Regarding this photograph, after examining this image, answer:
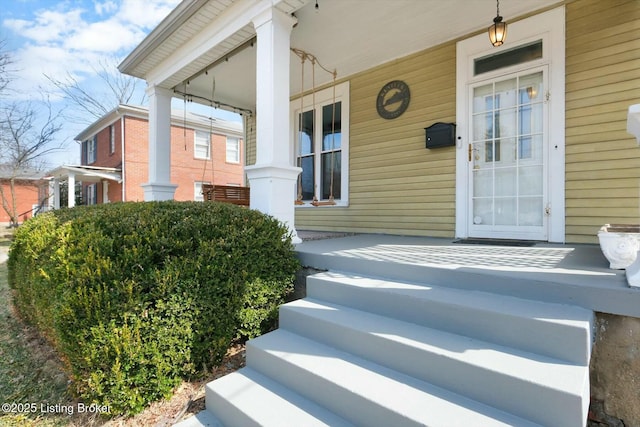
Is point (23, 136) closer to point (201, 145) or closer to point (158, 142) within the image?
point (201, 145)

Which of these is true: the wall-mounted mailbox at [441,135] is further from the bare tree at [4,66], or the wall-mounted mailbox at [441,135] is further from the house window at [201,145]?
the bare tree at [4,66]

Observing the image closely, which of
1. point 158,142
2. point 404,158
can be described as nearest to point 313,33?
point 404,158

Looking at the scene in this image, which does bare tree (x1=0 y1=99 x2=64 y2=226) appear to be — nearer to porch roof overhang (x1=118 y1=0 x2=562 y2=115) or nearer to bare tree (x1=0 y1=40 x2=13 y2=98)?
bare tree (x1=0 y1=40 x2=13 y2=98)

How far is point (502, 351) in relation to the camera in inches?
62.9

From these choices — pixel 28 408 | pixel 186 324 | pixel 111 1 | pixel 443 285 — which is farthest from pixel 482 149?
pixel 111 1

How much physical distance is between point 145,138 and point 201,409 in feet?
44.1

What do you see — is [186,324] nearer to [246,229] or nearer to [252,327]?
[252,327]

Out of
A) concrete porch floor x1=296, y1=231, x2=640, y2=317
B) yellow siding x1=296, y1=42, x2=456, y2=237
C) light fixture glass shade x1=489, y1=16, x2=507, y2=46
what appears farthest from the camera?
yellow siding x1=296, y1=42, x2=456, y2=237

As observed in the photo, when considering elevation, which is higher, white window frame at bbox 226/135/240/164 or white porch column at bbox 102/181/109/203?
white window frame at bbox 226/135/240/164

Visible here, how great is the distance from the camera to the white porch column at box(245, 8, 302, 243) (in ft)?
11.3

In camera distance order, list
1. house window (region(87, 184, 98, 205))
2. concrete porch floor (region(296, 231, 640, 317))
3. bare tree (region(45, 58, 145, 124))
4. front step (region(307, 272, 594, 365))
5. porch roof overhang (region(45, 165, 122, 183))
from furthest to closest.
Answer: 1. bare tree (region(45, 58, 145, 124))
2. house window (region(87, 184, 98, 205))
3. porch roof overhang (region(45, 165, 122, 183))
4. concrete porch floor (region(296, 231, 640, 317))
5. front step (region(307, 272, 594, 365))

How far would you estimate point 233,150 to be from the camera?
1538 cm

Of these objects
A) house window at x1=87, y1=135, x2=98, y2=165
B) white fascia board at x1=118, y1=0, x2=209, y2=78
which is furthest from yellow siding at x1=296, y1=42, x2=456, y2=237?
house window at x1=87, y1=135, x2=98, y2=165

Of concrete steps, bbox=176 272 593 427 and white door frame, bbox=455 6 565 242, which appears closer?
concrete steps, bbox=176 272 593 427
